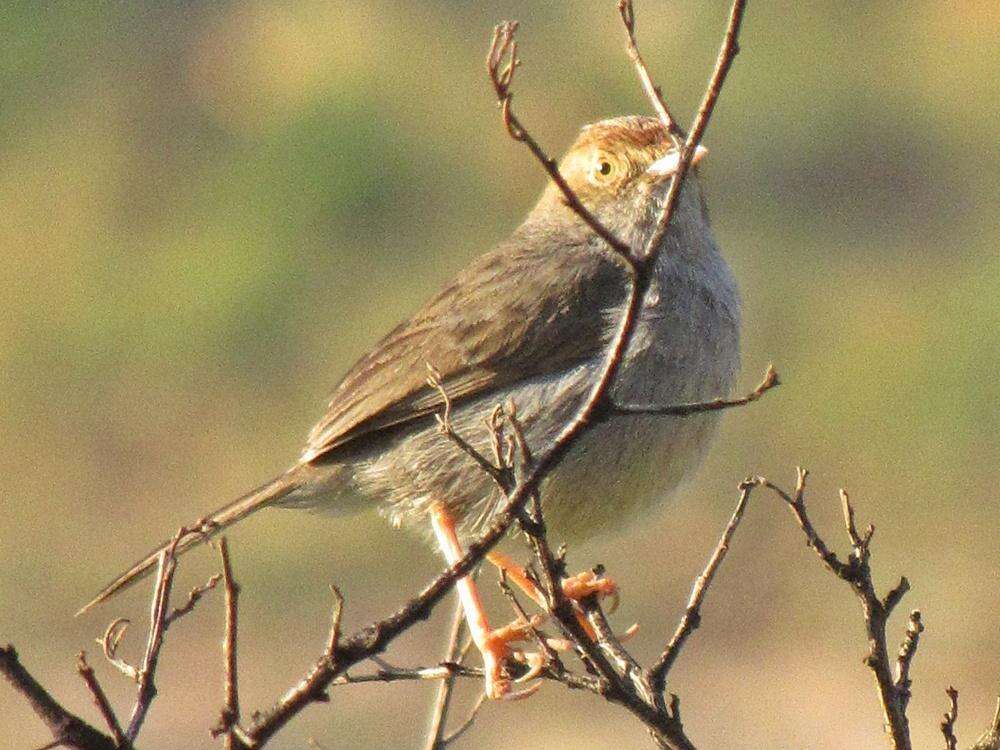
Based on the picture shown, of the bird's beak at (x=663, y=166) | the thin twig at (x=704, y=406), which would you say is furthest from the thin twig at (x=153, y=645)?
the bird's beak at (x=663, y=166)

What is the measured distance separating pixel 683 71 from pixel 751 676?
630 centimetres

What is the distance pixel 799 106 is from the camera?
1680cm

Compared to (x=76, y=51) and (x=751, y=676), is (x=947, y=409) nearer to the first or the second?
(x=751, y=676)

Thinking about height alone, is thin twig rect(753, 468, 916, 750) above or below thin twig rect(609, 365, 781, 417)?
below

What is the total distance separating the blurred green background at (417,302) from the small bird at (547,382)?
18.2 feet

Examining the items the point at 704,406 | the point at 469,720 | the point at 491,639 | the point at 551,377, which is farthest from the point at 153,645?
the point at 551,377

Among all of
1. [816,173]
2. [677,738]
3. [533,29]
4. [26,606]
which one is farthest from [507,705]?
[677,738]

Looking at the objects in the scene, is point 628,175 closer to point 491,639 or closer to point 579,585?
point 579,585

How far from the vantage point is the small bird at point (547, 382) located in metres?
5.71

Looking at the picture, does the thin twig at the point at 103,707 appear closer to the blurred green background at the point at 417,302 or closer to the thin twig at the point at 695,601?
the thin twig at the point at 695,601

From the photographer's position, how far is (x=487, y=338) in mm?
6043

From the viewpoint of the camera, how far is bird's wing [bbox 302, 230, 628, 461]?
598cm

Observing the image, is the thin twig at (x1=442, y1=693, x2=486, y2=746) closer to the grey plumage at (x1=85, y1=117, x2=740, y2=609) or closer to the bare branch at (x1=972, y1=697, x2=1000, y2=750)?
the grey plumage at (x1=85, y1=117, x2=740, y2=609)

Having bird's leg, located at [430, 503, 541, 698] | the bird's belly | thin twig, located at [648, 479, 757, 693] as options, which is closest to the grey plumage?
the bird's belly
